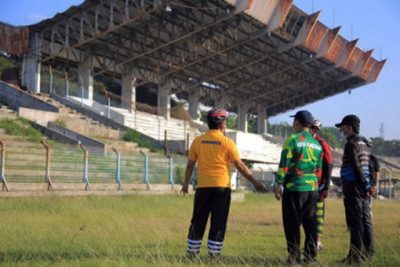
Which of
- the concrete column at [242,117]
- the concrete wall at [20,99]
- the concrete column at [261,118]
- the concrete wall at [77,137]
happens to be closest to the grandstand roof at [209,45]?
the concrete column at [242,117]

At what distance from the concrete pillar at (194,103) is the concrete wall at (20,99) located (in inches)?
940

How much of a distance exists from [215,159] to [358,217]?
6.33 feet

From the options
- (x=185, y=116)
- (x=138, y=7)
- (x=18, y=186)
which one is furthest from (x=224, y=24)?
(x=18, y=186)

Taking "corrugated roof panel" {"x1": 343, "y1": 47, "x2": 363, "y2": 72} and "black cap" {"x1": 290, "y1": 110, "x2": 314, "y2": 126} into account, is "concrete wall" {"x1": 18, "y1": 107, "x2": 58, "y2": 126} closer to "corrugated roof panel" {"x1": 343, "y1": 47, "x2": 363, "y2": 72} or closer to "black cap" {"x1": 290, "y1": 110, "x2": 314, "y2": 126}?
"black cap" {"x1": 290, "y1": 110, "x2": 314, "y2": 126}

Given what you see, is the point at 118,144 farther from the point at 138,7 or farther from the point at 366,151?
the point at 366,151

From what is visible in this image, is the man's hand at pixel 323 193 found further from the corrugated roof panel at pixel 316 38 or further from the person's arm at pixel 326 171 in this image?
the corrugated roof panel at pixel 316 38

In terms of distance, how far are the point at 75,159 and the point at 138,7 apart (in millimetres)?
16657

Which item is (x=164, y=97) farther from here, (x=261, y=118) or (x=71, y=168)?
(x=71, y=168)

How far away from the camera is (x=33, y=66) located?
3519 cm

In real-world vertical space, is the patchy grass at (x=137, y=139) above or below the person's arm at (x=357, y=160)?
above

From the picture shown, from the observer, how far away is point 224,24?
118 ft

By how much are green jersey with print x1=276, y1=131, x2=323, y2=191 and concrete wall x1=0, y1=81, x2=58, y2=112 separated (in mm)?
26545

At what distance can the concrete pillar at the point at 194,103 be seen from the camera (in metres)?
53.2

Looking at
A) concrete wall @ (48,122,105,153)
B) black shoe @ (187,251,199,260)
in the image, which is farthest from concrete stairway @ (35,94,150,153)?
black shoe @ (187,251,199,260)
